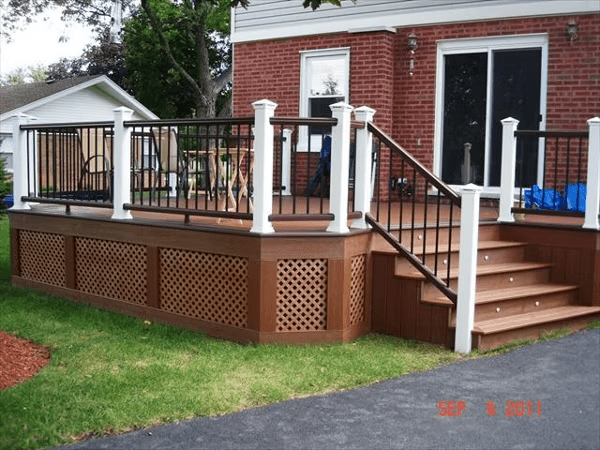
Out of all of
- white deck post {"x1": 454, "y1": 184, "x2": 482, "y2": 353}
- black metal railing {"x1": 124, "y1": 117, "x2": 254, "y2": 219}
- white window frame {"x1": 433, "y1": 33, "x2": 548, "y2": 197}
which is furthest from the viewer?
white window frame {"x1": 433, "y1": 33, "x2": 548, "y2": 197}

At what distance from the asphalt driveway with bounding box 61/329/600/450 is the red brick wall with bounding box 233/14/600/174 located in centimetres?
529

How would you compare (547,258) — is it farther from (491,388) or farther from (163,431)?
(163,431)

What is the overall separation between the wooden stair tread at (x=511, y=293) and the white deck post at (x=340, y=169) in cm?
103

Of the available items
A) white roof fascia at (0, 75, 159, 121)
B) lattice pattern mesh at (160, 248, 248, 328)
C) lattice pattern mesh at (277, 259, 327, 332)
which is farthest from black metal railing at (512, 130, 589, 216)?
white roof fascia at (0, 75, 159, 121)

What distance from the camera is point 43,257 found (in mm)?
9109

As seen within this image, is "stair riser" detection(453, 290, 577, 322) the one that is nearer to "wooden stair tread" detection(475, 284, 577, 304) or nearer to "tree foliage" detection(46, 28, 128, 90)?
"wooden stair tread" detection(475, 284, 577, 304)

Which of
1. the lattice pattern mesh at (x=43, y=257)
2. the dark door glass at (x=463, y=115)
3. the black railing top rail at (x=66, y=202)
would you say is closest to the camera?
the black railing top rail at (x=66, y=202)

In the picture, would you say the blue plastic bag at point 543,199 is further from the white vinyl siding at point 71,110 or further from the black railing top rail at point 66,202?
the white vinyl siding at point 71,110

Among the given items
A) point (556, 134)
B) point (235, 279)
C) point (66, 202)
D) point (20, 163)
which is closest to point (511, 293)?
point (556, 134)

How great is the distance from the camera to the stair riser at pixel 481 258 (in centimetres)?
718

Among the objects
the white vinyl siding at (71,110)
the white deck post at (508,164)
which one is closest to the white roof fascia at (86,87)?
the white vinyl siding at (71,110)

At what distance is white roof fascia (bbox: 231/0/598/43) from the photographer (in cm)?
1033

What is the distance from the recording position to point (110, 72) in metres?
39.2

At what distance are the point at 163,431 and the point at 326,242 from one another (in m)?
2.60
